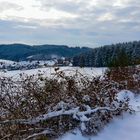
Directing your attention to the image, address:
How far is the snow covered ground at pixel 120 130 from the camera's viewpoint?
4.93 m

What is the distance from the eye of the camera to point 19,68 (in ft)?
24.2

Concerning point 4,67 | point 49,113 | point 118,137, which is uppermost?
point 4,67

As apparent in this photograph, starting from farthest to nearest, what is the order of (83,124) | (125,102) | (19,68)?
(19,68), (125,102), (83,124)

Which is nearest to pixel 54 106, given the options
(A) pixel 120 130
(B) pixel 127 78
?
(A) pixel 120 130

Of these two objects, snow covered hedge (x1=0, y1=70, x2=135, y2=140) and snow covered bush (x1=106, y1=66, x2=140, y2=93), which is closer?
snow covered hedge (x1=0, y1=70, x2=135, y2=140)

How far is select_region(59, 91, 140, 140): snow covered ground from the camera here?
493 centimetres

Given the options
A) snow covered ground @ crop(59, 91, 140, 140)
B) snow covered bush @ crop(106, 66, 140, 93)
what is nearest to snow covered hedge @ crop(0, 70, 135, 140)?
snow covered ground @ crop(59, 91, 140, 140)

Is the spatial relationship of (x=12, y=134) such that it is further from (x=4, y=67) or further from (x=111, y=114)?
(x=4, y=67)

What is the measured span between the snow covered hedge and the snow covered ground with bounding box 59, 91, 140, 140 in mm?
90

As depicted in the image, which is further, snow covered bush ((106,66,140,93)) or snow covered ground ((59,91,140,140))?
snow covered bush ((106,66,140,93))

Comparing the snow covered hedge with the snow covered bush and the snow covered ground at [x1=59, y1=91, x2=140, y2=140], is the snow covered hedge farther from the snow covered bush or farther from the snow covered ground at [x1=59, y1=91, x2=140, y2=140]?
the snow covered bush

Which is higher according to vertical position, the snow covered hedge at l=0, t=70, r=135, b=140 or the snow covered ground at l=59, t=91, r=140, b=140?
the snow covered hedge at l=0, t=70, r=135, b=140

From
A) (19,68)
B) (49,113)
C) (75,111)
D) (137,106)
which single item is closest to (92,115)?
(75,111)

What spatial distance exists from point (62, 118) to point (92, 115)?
0.48 meters
